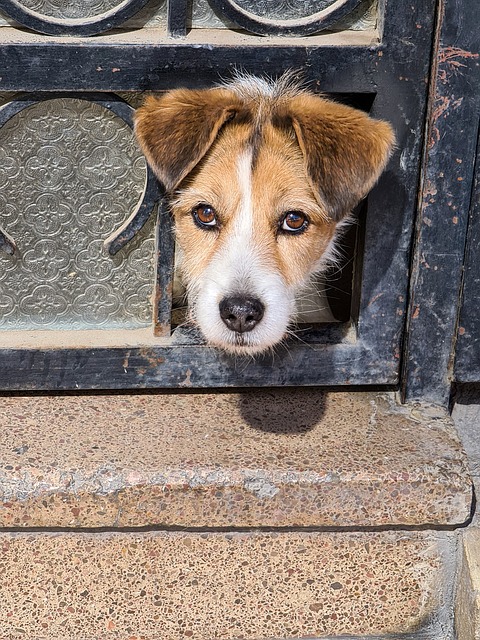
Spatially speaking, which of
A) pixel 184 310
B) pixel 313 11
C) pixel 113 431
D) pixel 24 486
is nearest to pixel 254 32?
pixel 313 11

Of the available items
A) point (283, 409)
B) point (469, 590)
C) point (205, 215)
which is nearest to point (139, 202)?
point (205, 215)

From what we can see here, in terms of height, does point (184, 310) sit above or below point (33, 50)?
below

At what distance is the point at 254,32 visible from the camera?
2.85m

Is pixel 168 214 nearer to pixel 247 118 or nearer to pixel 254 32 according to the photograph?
→ pixel 247 118

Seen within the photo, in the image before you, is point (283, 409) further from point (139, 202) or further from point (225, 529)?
point (139, 202)

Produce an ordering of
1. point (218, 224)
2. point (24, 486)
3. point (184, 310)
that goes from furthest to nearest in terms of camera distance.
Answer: point (184, 310), point (218, 224), point (24, 486)

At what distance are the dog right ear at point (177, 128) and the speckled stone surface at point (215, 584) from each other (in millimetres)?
1190

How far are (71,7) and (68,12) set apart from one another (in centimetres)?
2

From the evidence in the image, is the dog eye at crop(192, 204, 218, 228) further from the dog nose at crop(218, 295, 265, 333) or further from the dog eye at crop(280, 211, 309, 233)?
the dog nose at crop(218, 295, 265, 333)

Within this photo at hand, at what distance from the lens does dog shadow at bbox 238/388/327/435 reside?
308cm

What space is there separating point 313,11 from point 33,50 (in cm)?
90

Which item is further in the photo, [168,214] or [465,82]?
[168,214]

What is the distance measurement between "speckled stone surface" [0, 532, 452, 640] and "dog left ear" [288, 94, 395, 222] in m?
1.11

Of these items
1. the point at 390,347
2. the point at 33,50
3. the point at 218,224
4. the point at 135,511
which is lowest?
the point at 135,511
